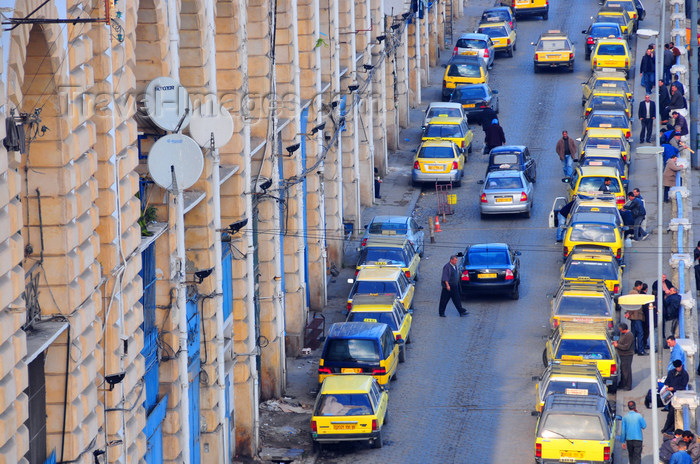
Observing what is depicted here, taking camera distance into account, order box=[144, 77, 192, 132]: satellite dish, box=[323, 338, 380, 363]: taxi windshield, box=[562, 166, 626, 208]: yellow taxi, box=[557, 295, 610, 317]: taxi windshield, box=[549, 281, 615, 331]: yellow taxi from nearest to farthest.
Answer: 1. box=[144, 77, 192, 132]: satellite dish
2. box=[323, 338, 380, 363]: taxi windshield
3. box=[549, 281, 615, 331]: yellow taxi
4. box=[557, 295, 610, 317]: taxi windshield
5. box=[562, 166, 626, 208]: yellow taxi

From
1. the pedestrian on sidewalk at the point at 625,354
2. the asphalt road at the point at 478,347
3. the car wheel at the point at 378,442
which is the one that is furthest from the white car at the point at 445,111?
the car wheel at the point at 378,442

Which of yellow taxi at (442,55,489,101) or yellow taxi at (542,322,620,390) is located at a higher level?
yellow taxi at (442,55,489,101)

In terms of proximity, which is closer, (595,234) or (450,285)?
(450,285)

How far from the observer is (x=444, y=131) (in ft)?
174

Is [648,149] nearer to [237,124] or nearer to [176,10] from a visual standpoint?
[237,124]

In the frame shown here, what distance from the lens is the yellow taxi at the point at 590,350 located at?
34031mm

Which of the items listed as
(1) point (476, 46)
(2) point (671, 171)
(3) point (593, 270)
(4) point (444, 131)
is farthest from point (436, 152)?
(1) point (476, 46)

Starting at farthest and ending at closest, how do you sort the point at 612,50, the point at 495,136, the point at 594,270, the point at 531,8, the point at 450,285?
the point at 531,8
the point at 612,50
the point at 495,136
the point at 450,285
the point at 594,270

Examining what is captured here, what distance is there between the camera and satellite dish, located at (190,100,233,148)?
28.9 m

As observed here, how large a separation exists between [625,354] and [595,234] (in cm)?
811

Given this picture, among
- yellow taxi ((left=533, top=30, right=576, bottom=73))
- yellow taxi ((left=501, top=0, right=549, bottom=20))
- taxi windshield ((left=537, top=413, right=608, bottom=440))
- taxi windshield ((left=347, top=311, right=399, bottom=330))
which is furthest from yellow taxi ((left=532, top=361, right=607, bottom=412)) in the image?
yellow taxi ((left=501, top=0, right=549, bottom=20))

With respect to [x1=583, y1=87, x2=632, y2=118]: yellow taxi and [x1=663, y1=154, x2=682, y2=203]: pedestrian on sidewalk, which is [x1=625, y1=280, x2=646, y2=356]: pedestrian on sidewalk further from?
[x1=583, y1=87, x2=632, y2=118]: yellow taxi

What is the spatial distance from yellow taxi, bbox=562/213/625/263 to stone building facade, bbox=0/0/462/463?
7166 mm

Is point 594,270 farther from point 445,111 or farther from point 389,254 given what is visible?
point 445,111
